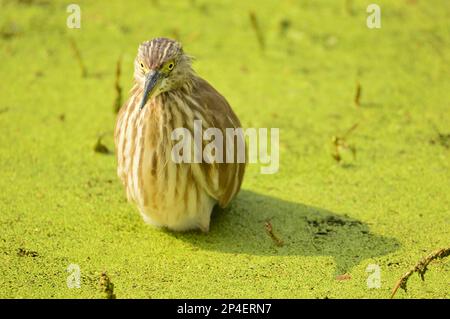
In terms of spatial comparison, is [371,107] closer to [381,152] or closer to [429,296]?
[381,152]

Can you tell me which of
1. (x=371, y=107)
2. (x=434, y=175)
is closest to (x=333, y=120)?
(x=371, y=107)

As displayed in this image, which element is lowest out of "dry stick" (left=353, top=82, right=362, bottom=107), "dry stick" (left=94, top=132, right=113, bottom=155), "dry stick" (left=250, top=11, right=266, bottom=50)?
"dry stick" (left=94, top=132, right=113, bottom=155)

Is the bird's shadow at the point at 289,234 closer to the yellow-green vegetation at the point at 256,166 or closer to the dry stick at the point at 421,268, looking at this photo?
the yellow-green vegetation at the point at 256,166

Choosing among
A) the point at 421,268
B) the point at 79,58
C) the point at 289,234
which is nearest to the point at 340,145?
the point at 289,234

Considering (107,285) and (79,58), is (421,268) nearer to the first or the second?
(107,285)

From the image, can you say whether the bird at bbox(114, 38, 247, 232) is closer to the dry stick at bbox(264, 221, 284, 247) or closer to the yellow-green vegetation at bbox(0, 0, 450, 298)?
the yellow-green vegetation at bbox(0, 0, 450, 298)

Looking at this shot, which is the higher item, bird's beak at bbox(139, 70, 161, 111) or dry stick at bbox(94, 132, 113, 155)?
bird's beak at bbox(139, 70, 161, 111)

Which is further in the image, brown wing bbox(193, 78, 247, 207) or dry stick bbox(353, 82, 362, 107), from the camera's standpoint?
dry stick bbox(353, 82, 362, 107)

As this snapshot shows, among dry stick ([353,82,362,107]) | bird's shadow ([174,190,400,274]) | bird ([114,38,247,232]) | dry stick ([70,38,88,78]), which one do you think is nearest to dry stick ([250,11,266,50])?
dry stick ([353,82,362,107])
